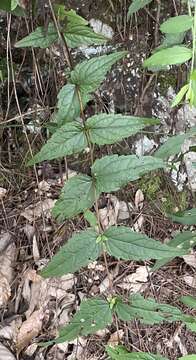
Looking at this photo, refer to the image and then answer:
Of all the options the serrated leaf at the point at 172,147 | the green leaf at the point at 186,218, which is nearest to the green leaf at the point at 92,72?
the serrated leaf at the point at 172,147

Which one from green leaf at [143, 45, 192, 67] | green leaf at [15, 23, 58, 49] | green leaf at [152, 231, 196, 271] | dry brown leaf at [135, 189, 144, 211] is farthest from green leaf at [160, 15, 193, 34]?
dry brown leaf at [135, 189, 144, 211]

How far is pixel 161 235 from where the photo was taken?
253 cm

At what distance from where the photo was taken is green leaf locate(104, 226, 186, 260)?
50.7 inches

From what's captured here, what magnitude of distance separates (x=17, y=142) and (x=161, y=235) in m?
0.82

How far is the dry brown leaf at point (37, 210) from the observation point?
2.52 metres

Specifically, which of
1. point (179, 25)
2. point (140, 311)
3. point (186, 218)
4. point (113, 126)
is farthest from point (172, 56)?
point (186, 218)

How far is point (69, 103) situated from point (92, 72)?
0.11 m

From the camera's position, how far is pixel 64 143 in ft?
4.45

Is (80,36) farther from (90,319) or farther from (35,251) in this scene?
(35,251)

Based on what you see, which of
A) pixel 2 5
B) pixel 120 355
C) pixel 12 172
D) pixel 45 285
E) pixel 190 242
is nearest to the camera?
pixel 120 355

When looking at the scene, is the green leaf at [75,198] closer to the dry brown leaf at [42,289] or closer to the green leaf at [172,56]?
the green leaf at [172,56]

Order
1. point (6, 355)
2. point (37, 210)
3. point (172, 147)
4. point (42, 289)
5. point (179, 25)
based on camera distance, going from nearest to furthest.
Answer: point (179, 25)
point (172, 147)
point (6, 355)
point (42, 289)
point (37, 210)

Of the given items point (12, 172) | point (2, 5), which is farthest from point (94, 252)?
point (12, 172)

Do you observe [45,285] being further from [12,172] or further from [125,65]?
[125,65]
